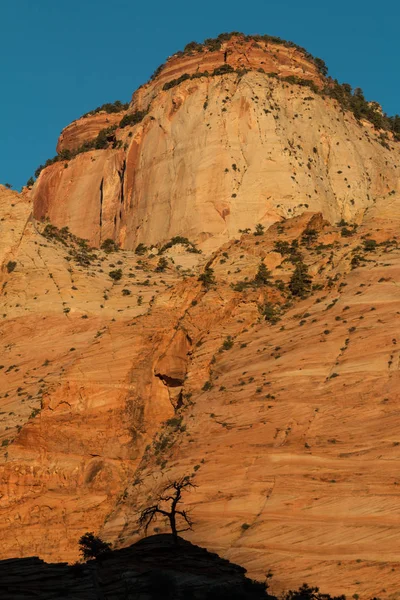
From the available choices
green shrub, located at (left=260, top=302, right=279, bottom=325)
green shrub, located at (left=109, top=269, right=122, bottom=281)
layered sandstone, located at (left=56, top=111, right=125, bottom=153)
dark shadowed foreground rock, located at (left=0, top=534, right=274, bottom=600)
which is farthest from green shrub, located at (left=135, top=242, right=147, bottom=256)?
dark shadowed foreground rock, located at (left=0, top=534, right=274, bottom=600)

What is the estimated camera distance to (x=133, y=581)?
87.2 feet

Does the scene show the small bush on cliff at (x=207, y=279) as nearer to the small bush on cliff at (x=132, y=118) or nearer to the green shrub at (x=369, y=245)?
the green shrub at (x=369, y=245)

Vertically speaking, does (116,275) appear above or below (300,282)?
above

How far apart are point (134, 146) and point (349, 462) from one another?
184 feet

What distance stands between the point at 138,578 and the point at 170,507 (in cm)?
739

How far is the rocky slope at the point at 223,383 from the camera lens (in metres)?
31.7

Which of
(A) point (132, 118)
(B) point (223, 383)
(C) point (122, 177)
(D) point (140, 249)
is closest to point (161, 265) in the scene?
(D) point (140, 249)

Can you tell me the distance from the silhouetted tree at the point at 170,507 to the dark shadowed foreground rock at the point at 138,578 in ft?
4.45

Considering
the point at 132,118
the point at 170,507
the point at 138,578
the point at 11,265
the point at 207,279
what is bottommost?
the point at 138,578

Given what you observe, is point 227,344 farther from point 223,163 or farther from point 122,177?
point 122,177

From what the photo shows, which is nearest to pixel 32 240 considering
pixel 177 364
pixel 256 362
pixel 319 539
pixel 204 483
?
pixel 177 364

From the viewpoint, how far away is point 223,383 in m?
41.7

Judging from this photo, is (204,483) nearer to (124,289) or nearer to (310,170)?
(124,289)

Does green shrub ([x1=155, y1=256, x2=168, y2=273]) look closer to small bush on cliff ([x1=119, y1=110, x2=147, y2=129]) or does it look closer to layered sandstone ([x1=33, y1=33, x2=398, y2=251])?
layered sandstone ([x1=33, y1=33, x2=398, y2=251])
